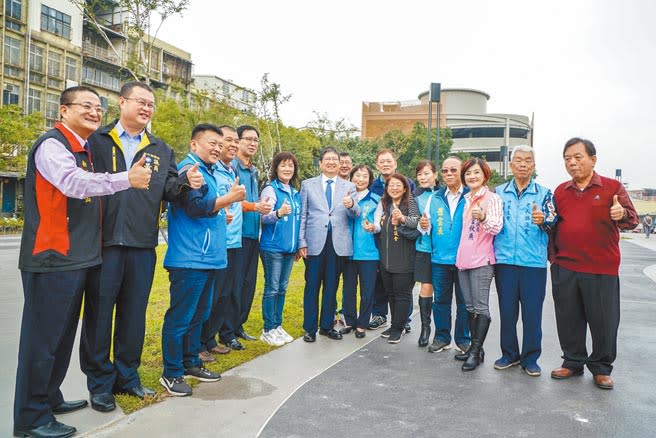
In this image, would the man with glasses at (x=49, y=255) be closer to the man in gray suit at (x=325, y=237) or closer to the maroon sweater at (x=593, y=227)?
the man in gray suit at (x=325, y=237)

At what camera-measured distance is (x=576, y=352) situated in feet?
17.4

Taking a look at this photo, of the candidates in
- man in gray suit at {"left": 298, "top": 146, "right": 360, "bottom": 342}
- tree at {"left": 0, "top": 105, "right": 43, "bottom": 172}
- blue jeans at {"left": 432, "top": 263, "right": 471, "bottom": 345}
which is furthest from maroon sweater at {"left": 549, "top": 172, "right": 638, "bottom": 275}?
tree at {"left": 0, "top": 105, "right": 43, "bottom": 172}

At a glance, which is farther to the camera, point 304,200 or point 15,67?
point 15,67

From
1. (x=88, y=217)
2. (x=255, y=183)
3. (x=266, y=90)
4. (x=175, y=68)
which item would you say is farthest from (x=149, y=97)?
(x=175, y=68)

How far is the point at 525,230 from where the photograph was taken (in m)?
5.40

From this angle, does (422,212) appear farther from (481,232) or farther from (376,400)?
(376,400)

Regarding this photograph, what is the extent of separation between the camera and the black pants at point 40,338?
3.52 m

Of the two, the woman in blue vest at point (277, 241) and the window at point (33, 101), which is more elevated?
the window at point (33, 101)

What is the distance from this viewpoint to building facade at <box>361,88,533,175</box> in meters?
71.2

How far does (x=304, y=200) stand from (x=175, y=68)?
5290 cm

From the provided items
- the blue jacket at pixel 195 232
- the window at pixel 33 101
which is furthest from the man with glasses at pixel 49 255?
the window at pixel 33 101

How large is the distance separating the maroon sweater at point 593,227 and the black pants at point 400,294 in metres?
1.80

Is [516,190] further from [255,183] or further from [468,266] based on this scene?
[255,183]

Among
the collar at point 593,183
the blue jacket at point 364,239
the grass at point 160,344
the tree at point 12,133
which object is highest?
the tree at point 12,133
